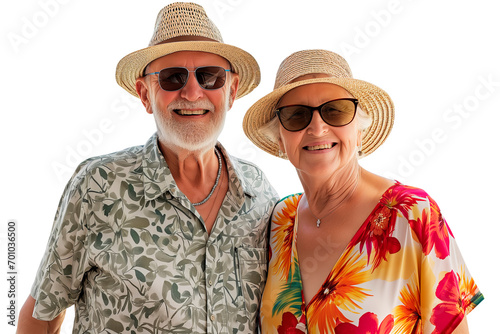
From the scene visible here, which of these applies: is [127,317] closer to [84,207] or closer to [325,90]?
[84,207]

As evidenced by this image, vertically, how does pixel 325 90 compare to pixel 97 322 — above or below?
above

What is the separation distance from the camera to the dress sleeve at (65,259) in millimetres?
2080

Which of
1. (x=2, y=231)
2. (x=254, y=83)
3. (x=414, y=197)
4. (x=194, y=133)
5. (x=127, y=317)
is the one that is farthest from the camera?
(x=2, y=231)

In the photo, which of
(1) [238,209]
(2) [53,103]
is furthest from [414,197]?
(2) [53,103]

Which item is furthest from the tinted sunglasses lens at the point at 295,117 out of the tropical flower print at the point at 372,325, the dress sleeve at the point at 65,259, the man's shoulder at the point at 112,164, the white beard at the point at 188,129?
the dress sleeve at the point at 65,259

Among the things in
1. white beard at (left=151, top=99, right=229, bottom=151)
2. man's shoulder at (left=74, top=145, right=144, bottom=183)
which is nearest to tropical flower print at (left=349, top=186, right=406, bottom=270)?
white beard at (left=151, top=99, right=229, bottom=151)

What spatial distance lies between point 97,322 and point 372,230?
1.13 metres

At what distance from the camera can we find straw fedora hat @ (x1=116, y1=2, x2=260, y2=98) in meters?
2.18

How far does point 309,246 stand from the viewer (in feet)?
6.75

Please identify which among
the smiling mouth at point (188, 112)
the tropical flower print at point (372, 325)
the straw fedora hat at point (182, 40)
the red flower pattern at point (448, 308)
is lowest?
the tropical flower print at point (372, 325)

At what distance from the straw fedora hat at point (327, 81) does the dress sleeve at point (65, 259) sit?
80 centimetres

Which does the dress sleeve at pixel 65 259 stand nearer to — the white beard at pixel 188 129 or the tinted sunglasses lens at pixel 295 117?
the white beard at pixel 188 129

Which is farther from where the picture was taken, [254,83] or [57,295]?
[254,83]

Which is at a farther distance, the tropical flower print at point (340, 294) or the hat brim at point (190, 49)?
the hat brim at point (190, 49)
